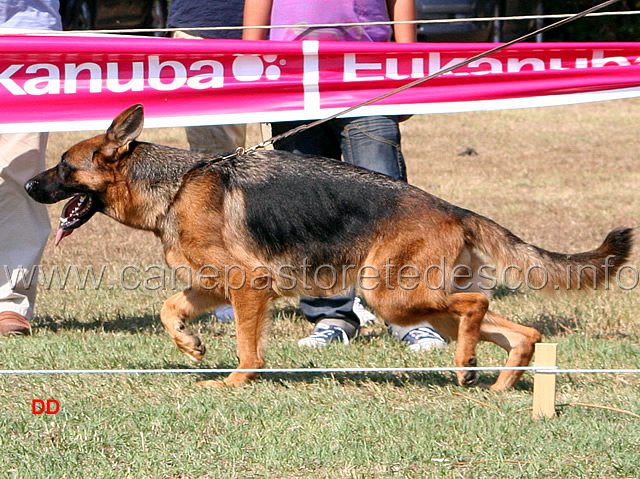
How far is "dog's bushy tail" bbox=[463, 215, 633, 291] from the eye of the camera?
14.7ft

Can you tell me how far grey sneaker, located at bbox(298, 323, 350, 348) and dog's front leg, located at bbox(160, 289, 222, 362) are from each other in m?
0.80

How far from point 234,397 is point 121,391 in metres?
0.60

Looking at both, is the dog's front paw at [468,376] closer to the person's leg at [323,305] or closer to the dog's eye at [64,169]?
the person's leg at [323,305]

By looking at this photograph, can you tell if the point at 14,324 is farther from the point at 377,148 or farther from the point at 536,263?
the point at 536,263

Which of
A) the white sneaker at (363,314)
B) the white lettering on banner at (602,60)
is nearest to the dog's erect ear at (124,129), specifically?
the white sneaker at (363,314)

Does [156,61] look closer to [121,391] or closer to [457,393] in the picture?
[121,391]

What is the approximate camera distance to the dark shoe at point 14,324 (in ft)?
18.1

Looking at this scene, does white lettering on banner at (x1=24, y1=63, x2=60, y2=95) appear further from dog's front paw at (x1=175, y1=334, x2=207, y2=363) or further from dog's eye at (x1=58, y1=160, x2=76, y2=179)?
dog's front paw at (x1=175, y1=334, x2=207, y2=363)

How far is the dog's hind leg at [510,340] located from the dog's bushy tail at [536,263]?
22 cm

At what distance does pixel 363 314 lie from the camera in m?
6.16

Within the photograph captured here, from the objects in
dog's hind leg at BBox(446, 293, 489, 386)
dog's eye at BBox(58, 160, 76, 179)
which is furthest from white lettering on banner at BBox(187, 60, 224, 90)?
dog's hind leg at BBox(446, 293, 489, 386)

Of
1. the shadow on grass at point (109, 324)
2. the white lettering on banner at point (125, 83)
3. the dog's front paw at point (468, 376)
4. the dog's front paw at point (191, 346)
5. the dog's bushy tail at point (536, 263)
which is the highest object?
the white lettering on banner at point (125, 83)

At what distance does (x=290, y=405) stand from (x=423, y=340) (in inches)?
55.6

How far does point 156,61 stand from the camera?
5.33 m
